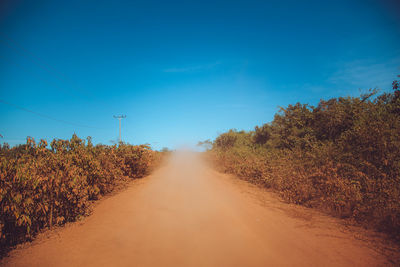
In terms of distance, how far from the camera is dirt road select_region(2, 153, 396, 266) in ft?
10.1

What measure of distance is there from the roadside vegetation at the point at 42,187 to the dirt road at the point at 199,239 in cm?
35

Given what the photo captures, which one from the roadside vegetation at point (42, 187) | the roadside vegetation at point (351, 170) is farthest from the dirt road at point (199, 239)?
the roadside vegetation at point (351, 170)

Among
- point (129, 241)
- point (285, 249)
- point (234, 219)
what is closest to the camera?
point (285, 249)

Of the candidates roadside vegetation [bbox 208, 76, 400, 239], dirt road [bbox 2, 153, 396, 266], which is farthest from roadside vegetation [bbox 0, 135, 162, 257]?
roadside vegetation [bbox 208, 76, 400, 239]

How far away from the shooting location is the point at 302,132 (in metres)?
11.1

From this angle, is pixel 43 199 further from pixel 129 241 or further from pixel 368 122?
pixel 368 122

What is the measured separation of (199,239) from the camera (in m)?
3.61

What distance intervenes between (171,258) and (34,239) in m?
2.75

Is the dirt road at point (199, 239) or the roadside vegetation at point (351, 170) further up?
the roadside vegetation at point (351, 170)

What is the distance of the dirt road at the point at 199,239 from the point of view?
3.07 meters

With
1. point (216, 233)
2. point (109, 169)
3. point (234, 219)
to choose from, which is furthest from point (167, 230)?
point (109, 169)

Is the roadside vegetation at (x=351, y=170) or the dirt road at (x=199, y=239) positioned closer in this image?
the dirt road at (x=199, y=239)

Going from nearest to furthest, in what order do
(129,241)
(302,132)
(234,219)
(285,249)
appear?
(285,249)
(129,241)
(234,219)
(302,132)

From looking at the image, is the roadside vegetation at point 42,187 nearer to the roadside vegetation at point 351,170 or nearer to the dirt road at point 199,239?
the dirt road at point 199,239
